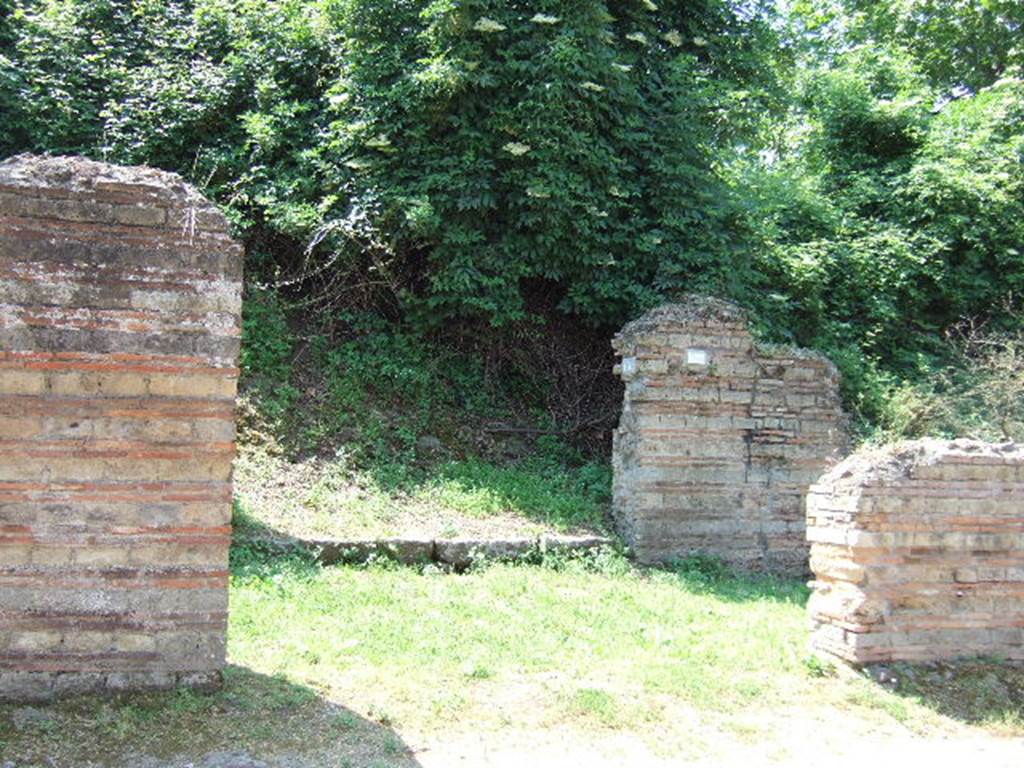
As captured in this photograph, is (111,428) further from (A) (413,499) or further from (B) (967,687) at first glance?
(B) (967,687)

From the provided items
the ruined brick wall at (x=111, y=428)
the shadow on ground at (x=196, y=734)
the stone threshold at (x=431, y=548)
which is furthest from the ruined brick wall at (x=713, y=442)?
the ruined brick wall at (x=111, y=428)

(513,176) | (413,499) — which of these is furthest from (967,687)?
(513,176)

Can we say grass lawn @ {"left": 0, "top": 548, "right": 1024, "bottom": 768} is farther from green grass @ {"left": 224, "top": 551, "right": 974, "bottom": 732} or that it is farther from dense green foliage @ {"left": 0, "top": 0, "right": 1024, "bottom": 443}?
dense green foliage @ {"left": 0, "top": 0, "right": 1024, "bottom": 443}

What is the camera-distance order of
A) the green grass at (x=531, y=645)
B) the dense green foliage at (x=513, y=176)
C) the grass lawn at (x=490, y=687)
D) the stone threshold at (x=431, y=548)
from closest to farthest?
the grass lawn at (x=490, y=687) < the green grass at (x=531, y=645) < the stone threshold at (x=431, y=548) < the dense green foliage at (x=513, y=176)

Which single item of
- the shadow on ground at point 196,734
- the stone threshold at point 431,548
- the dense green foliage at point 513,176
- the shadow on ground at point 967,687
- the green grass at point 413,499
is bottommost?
the shadow on ground at point 967,687

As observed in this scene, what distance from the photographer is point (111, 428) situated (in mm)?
4812

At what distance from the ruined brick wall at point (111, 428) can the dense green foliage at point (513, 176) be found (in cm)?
527

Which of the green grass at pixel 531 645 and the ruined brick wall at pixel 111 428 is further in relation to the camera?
the green grass at pixel 531 645

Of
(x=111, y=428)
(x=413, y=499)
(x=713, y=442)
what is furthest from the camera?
(x=713, y=442)

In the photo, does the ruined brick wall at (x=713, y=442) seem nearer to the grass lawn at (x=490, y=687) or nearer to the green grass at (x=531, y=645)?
the green grass at (x=531, y=645)

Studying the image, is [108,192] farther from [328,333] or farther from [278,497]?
[328,333]

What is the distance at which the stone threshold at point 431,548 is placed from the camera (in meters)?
7.98

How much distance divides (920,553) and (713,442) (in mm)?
3410

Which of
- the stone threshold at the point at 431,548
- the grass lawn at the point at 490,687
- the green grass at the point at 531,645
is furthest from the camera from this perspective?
the stone threshold at the point at 431,548
